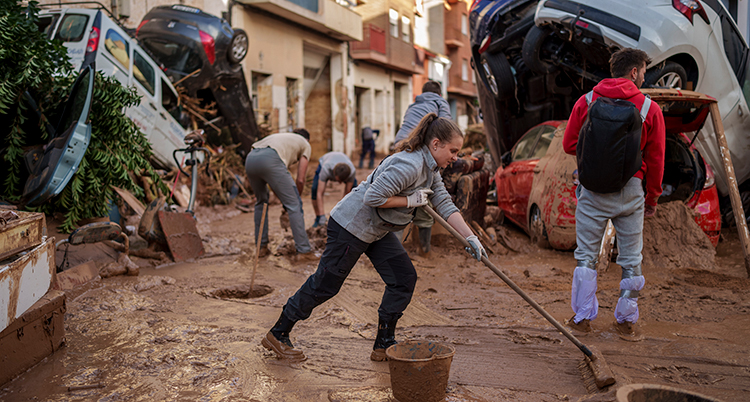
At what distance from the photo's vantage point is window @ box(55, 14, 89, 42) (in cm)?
778

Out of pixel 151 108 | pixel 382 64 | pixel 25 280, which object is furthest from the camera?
pixel 382 64

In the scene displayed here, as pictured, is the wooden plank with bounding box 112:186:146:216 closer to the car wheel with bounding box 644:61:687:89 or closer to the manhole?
the manhole

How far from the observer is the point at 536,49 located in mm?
7020

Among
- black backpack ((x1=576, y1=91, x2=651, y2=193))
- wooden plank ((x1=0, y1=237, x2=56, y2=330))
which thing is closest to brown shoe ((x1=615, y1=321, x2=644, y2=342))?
black backpack ((x1=576, y1=91, x2=651, y2=193))

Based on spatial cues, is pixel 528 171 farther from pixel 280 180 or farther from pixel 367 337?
pixel 367 337

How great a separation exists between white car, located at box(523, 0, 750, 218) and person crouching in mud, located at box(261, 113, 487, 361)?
3944mm

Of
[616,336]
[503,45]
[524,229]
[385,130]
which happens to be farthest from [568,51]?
[385,130]

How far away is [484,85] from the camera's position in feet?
30.3

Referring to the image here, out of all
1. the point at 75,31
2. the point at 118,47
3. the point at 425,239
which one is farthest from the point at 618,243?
the point at 75,31

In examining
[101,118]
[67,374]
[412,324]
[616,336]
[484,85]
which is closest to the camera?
[67,374]

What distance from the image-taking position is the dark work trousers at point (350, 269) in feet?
10.7

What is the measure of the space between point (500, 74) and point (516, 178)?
2115mm

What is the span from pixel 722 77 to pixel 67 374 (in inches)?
276

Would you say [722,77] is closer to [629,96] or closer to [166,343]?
[629,96]
